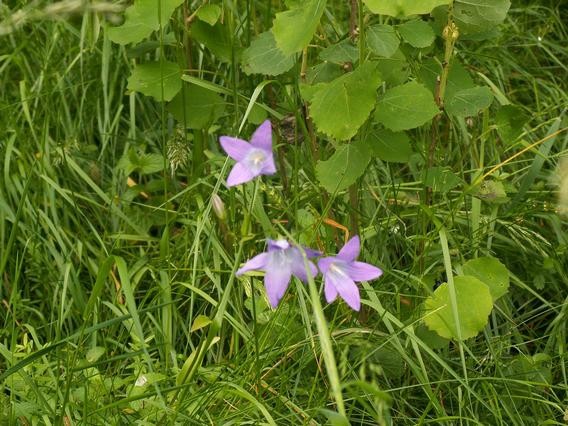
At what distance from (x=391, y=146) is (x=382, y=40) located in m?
0.24

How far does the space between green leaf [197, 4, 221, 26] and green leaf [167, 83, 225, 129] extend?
18 cm

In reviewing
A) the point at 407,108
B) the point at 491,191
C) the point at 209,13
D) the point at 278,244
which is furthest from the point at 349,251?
the point at 209,13

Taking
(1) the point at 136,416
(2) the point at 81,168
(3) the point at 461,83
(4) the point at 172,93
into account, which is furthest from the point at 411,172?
(1) the point at 136,416

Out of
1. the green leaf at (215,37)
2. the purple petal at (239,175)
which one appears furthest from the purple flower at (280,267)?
the green leaf at (215,37)

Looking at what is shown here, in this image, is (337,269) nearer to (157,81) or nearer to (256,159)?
(256,159)

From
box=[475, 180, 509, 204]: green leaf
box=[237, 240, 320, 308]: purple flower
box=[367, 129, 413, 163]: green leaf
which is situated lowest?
box=[475, 180, 509, 204]: green leaf

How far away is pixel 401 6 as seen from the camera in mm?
1766

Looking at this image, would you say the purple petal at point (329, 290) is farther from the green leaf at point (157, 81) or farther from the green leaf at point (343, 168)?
the green leaf at point (157, 81)

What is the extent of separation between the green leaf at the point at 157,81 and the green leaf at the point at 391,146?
1.75 ft

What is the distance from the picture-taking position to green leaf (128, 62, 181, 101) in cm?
236

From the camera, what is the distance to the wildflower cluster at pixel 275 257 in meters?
1.33

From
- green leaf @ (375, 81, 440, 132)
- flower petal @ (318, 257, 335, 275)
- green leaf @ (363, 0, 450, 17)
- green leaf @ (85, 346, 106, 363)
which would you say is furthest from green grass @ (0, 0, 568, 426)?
green leaf @ (363, 0, 450, 17)

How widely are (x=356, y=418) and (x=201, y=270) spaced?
0.47 m

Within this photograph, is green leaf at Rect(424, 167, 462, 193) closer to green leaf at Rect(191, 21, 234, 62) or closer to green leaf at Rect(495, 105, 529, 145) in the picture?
green leaf at Rect(495, 105, 529, 145)
